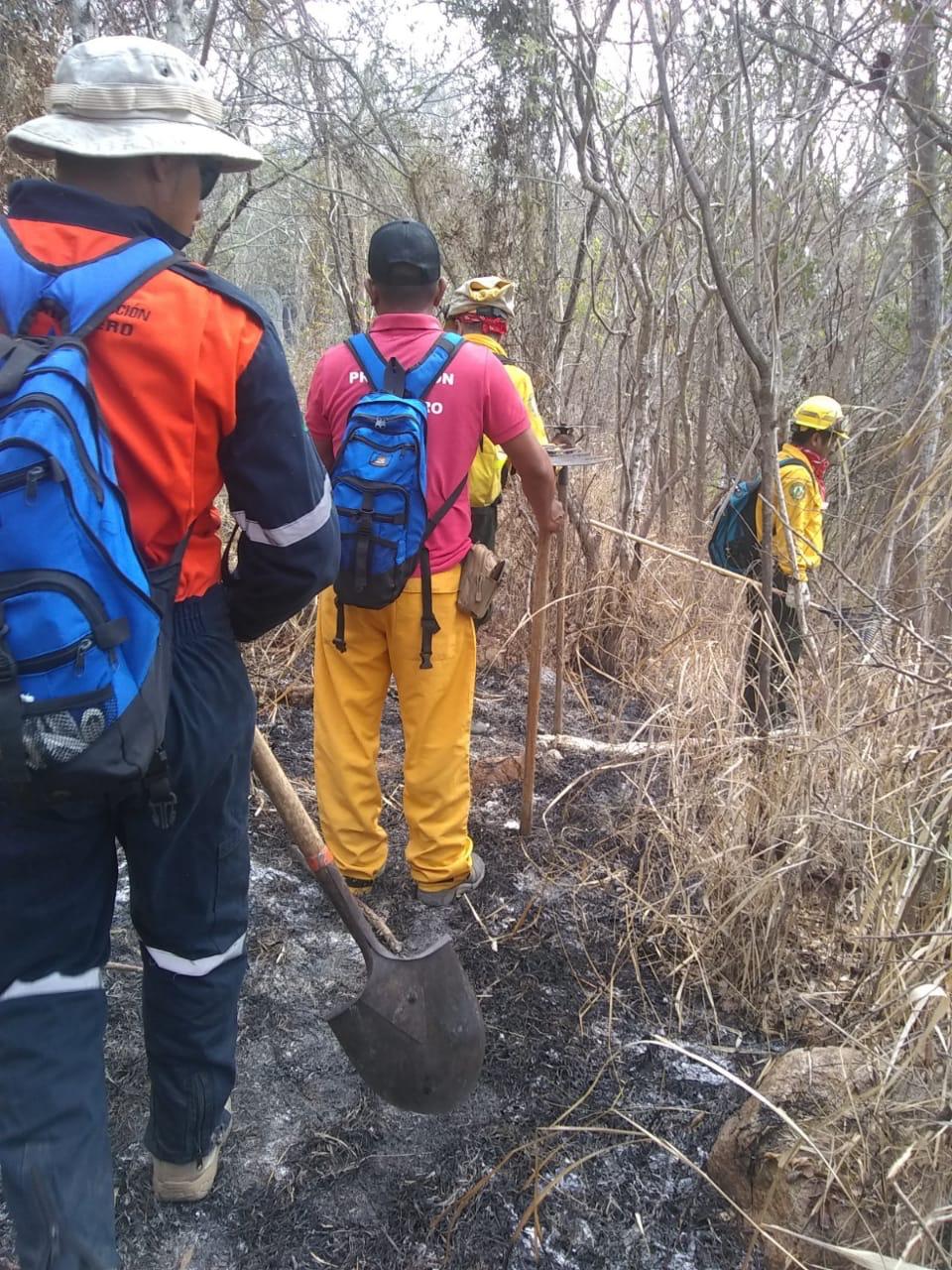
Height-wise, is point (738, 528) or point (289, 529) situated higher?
point (289, 529)

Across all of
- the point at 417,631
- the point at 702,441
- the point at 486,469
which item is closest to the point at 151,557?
the point at 417,631

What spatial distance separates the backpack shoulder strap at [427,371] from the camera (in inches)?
101

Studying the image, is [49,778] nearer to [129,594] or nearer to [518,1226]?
[129,594]

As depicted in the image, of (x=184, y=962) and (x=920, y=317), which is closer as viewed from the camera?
(x=184, y=962)

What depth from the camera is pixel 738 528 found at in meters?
4.51

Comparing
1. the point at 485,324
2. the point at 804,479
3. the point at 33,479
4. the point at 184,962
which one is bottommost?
the point at 184,962

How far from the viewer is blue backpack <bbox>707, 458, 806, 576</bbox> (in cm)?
443

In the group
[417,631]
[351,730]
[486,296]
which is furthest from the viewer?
[486,296]

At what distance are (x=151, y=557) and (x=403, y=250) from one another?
1502 mm

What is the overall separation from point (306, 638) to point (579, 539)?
6.07ft

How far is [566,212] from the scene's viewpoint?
257 inches

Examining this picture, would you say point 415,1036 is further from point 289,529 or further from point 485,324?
point 485,324

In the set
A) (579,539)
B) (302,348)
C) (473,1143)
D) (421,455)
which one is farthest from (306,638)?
(302,348)

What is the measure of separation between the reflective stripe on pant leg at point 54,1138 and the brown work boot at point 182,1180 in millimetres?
343
